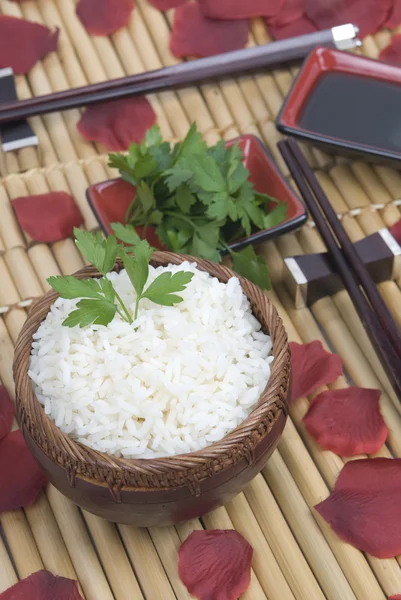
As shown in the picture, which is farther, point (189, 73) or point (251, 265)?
point (189, 73)

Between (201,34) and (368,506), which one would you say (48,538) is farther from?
(201,34)

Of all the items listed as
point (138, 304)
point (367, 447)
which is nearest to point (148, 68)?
point (138, 304)

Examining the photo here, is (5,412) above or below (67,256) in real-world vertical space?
below

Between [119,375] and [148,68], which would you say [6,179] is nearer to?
[148,68]

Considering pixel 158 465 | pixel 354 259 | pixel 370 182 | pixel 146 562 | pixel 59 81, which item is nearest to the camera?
pixel 158 465

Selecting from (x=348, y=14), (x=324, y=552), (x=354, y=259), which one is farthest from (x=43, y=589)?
(x=348, y=14)

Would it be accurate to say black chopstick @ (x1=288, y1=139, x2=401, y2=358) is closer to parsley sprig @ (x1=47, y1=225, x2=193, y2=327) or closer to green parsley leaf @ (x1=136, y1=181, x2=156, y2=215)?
green parsley leaf @ (x1=136, y1=181, x2=156, y2=215)

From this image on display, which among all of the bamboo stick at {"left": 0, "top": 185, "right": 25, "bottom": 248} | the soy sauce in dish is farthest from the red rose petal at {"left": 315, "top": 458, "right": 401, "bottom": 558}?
the bamboo stick at {"left": 0, "top": 185, "right": 25, "bottom": 248}
